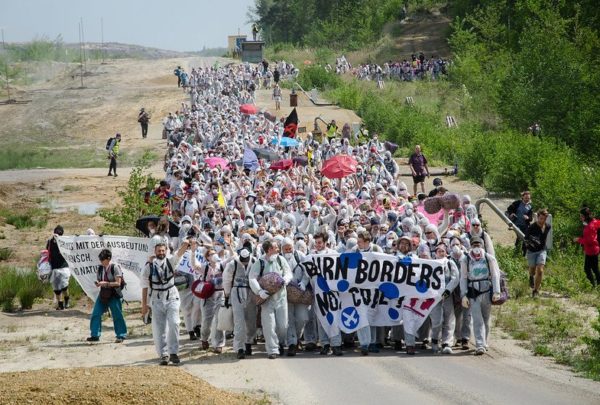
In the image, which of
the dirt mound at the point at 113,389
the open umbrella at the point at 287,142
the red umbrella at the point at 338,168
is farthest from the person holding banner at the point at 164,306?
the open umbrella at the point at 287,142

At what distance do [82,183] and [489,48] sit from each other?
38.4m

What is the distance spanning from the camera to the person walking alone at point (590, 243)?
20.9 metres

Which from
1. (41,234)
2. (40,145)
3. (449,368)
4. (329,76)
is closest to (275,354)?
(449,368)

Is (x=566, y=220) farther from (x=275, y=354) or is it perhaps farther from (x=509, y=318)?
(x=275, y=354)

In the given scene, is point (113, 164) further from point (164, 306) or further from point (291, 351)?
point (164, 306)

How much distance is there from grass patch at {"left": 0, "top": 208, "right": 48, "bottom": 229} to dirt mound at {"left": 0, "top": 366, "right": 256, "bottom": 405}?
23.9 meters

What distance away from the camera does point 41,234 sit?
1388 inches

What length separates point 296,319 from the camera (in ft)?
55.0

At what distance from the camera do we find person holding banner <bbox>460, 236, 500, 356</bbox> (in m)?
16.0

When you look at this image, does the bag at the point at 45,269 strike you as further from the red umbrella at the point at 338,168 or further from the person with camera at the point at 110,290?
the red umbrella at the point at 338,168

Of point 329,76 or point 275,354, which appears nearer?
point 275,354

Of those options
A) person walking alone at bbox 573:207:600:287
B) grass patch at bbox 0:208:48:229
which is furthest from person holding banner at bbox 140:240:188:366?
grass patch at bbox 0:208:48:229

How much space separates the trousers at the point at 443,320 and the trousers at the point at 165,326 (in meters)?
3.70

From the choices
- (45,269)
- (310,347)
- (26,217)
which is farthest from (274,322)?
(26,217)
